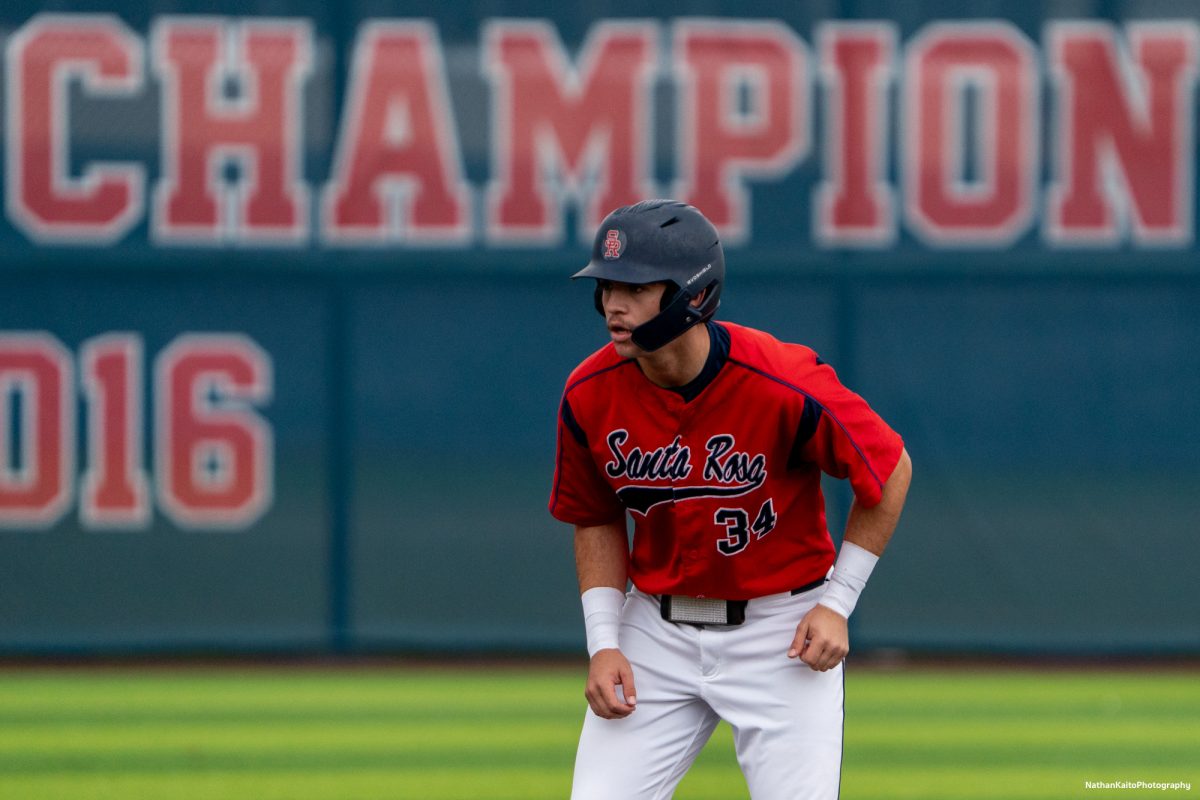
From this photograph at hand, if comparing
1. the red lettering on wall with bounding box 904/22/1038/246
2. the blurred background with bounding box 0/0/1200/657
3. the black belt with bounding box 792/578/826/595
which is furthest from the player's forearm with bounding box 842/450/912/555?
the red lettering on wall with bounding box 904/22/1038/246

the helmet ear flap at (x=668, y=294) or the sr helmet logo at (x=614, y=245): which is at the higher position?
the sr helmet logo at (x=614, y=245)

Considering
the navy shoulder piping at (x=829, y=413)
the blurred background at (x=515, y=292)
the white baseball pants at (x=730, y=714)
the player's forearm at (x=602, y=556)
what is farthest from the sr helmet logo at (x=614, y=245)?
the blurred background at (x=515, y=292)

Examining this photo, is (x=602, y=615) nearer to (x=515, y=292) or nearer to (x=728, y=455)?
(x=728, y=455)

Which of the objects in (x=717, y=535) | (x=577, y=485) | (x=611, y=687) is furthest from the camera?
(x=577, y=485)

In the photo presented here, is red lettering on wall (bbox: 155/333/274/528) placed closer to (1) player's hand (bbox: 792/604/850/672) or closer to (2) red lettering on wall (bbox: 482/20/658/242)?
(2) red lettering on wall (bbox: 482/20/658/242)

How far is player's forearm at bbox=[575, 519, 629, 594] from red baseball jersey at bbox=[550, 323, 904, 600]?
0.07 m

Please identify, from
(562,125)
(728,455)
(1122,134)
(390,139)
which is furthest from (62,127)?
(728,455)

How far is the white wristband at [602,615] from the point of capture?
13.5 feet

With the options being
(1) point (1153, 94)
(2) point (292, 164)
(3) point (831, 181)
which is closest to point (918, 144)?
(3) point (831, 181)

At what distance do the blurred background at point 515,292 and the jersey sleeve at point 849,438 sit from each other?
594 centimetres

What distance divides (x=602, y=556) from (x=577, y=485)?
0.63 feet

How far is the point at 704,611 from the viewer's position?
415cm

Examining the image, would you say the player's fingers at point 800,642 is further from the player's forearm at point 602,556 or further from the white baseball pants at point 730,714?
the player's forearm at point 602,556

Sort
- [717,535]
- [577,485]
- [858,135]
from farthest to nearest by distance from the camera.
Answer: [858,135] → [577,485] → [717,535]
